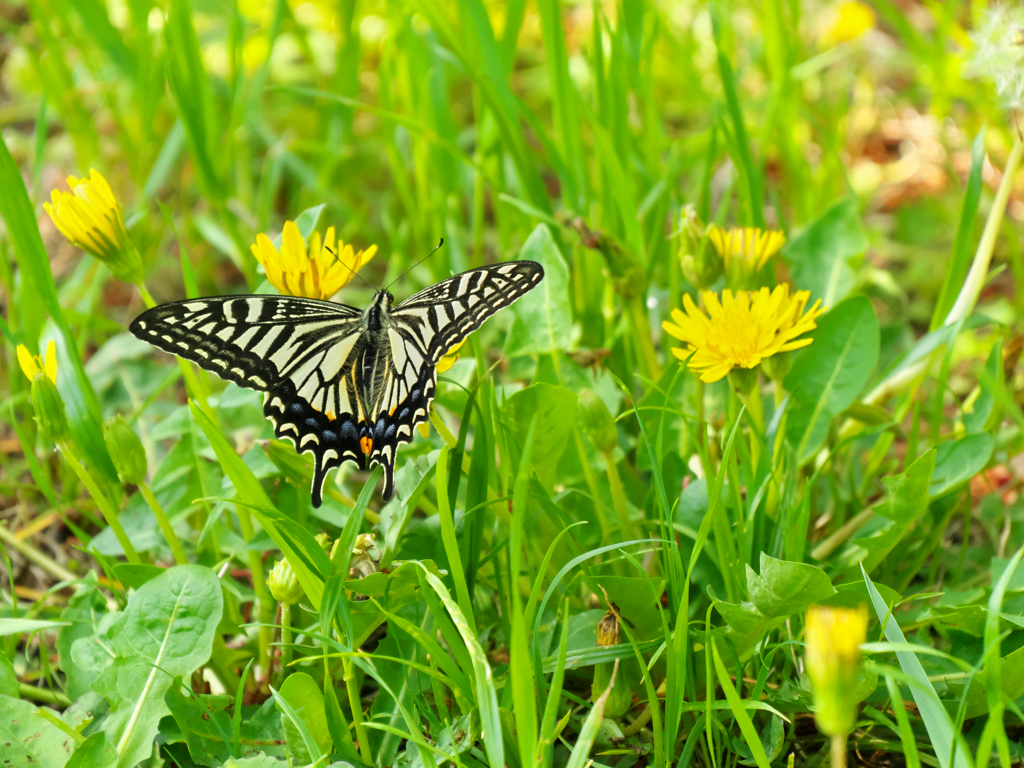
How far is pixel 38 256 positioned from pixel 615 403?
117 cm

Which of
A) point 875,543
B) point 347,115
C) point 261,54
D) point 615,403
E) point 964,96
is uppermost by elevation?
point 261,54

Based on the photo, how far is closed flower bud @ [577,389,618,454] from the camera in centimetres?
134

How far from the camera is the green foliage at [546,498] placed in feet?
3.81

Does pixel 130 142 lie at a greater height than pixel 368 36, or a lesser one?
lesser

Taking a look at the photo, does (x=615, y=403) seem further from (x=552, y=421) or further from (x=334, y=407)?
(x=334, y=407)

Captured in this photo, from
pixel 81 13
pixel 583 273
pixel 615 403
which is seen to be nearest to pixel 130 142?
pixel 81 13

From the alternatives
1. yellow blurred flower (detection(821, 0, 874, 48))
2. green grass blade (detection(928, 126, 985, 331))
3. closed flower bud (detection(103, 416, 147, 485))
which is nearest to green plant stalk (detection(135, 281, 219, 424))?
closed flower bud (detection(103, 416, 147, 485))

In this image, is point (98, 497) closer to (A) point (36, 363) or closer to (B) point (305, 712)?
(A) point (36, 363)

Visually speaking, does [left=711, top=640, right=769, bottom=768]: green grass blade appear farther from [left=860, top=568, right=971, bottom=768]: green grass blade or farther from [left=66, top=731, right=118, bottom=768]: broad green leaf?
[left=66, top=731, right=118, bottom=768]: broad green leaf

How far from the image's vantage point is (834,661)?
74cm

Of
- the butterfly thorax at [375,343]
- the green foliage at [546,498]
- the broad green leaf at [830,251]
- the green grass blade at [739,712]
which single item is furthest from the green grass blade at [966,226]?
the butterfly thorax at [375,343]

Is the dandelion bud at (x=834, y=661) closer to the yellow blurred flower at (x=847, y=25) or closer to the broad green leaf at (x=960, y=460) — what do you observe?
the broad green leaf at (x=960, y=460)

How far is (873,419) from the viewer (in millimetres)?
1673

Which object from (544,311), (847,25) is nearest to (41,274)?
(544,311)
